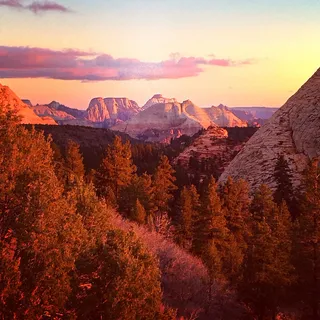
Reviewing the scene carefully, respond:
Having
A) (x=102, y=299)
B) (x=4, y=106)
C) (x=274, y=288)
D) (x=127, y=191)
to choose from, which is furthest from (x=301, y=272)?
(x=127, y=191)

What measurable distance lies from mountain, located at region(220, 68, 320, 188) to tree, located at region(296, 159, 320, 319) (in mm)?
30017

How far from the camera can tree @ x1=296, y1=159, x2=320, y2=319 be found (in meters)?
25.1

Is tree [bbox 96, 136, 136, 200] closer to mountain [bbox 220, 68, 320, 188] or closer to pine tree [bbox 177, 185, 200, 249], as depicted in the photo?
pine tree [bbox 177, 185, 200, 249]

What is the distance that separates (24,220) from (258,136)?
211 feet

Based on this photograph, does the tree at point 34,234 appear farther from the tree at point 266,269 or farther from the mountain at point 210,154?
the mountain at point 210,154

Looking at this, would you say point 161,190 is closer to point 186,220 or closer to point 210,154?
point 186,220

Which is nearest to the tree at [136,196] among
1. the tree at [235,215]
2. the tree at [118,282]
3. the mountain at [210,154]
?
the tree at [235,215]

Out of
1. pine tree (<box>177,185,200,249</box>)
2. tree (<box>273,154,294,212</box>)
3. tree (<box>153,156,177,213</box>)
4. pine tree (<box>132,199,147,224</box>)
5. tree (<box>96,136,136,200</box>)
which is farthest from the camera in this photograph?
tree (<box>96,136,136,200</box>)

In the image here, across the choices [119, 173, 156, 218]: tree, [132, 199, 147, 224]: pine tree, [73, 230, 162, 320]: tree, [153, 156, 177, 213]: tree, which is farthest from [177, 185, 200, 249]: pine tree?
[73, 230, 162, 320]: tree

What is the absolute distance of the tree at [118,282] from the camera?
1232cm

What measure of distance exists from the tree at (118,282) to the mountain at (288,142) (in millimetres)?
45665

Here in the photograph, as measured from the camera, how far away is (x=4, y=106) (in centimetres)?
→ 1780

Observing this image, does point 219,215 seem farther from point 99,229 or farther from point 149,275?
point 149,275

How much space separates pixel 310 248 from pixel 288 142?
4482 cm
